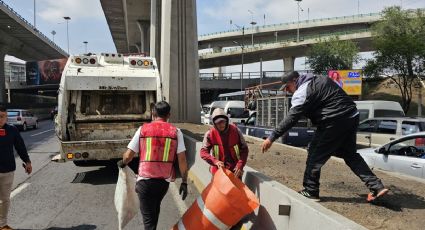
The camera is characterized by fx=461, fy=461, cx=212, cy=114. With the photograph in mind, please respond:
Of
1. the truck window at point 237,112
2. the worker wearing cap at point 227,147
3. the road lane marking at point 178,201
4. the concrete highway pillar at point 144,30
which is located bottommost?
the road lane marking at point 178,201

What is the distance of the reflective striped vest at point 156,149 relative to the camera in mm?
4570

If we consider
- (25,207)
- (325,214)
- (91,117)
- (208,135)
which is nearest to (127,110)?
(91,117)

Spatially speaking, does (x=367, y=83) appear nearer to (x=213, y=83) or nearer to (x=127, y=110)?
(x=213, y=83)

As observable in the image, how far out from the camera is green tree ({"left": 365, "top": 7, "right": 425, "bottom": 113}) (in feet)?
122

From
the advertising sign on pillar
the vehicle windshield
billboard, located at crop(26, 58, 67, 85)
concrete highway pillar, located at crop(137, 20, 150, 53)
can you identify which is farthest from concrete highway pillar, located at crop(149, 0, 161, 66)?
the advertising sign on pillar

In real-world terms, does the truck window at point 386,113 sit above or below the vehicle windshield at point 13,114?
above

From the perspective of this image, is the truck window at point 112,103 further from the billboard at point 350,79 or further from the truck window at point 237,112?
the billboard at point 350,79

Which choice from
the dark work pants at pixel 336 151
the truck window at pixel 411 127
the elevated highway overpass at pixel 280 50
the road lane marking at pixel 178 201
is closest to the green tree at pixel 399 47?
the elevated highway overpass at pixel 280 50

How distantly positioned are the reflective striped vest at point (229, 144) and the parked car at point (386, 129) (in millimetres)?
9126

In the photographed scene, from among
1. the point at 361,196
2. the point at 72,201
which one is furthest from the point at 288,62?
the point at 361,196

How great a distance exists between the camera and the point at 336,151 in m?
5.34

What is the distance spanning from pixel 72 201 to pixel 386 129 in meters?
10.0

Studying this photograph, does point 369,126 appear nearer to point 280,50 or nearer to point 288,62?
point 280,50

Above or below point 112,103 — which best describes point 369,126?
below
